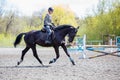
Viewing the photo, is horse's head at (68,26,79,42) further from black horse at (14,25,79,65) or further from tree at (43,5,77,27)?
tree at (43,5,77,27)

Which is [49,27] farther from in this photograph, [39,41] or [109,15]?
[109,15]

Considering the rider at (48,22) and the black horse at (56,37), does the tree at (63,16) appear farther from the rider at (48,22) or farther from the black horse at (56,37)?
the rider at (48,22)

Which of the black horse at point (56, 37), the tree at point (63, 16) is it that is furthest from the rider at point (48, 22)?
the tree at point (63, 16)

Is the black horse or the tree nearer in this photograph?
the black horse

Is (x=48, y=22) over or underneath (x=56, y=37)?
over

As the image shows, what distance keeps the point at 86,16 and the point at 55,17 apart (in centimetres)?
798

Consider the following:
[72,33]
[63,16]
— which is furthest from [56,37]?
[63,16]

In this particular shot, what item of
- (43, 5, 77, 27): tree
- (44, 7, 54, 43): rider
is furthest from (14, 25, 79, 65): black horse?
(43, 5, 77, 27): tree

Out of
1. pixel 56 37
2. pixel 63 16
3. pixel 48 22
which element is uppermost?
pixel 63 16

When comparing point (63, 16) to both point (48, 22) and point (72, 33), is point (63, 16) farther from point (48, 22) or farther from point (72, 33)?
point (72, 33)

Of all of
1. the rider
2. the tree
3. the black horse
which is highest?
the tree

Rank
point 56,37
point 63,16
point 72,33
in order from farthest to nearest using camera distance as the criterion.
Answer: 1. point 63,16
2. point 56,37
3. point 72,33

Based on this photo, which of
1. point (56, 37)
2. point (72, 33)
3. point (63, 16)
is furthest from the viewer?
point (63, 16)

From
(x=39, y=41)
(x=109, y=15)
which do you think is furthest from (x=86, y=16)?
(x=39, y=41)
